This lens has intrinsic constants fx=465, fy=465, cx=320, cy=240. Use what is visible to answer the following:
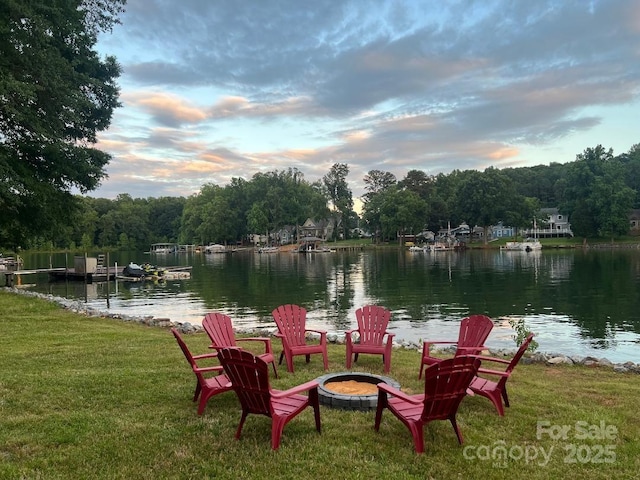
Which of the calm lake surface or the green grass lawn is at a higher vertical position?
the green grass lawn

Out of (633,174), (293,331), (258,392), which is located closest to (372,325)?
(293,331)

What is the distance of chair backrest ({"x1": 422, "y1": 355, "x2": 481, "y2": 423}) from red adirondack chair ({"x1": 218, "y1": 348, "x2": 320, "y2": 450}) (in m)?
1.03

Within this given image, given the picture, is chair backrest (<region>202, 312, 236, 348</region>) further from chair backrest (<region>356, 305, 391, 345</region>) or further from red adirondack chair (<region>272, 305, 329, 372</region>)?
chair backrest (<region>356, 305, 391, 345</region>)

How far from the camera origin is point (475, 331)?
6562 millimetres

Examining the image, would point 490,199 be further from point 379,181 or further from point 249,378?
point 249,378

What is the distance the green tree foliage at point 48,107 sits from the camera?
37.9ft

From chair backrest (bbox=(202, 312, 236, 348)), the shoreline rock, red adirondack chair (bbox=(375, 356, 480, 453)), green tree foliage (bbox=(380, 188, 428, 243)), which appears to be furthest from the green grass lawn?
green tree foliage (bbox=(380, 188, 428, 243))

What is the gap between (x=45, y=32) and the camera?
11.9 m

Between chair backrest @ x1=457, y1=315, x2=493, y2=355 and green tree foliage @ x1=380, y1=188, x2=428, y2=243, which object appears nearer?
chair backrest @ x1=457, y1=315, x2=493, y2=355


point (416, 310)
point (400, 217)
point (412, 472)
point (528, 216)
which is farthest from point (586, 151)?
point (412, 472)

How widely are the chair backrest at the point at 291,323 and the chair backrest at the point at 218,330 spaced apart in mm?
817

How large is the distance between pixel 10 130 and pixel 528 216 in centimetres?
7098

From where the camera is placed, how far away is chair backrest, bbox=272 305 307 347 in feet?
23.9

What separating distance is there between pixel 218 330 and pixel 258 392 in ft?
8.74
